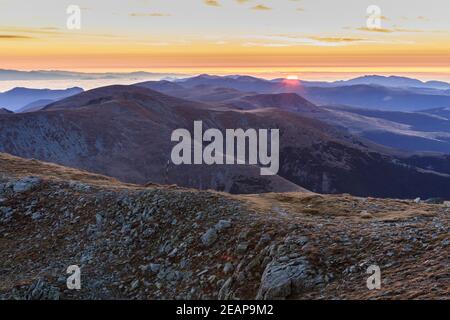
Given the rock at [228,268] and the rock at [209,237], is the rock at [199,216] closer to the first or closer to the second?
the rock at [209,237]

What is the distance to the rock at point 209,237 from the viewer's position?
1930cm

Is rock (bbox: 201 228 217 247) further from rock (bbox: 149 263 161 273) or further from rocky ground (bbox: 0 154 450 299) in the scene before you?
rock (bbox: 149 263 161 273)

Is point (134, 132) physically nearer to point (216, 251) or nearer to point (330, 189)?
point (330, 189)

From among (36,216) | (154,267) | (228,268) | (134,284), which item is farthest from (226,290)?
(36,216)

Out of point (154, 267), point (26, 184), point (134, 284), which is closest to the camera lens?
point (134, 284)

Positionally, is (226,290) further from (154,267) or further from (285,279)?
(154,267)

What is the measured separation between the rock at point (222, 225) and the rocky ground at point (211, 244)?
51 mm

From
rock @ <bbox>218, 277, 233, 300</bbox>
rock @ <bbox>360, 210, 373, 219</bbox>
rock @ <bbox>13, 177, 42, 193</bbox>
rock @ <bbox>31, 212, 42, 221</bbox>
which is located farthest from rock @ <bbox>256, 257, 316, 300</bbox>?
rock @ <bbox>13, 177, 42, 193</bbox>

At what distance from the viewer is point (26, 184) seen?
27.8 metres

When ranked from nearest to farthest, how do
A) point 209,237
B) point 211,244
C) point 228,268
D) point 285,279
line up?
point 285,279 → point 228,268 → point 211,244 → point 209,237

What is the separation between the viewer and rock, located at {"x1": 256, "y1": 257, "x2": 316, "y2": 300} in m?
14.6

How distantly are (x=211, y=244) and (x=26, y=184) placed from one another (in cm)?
1565

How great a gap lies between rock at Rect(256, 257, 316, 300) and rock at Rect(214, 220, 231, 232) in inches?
175
